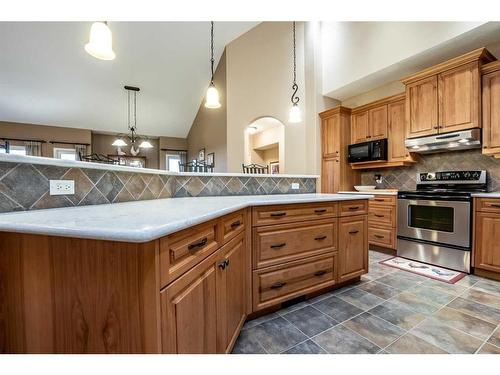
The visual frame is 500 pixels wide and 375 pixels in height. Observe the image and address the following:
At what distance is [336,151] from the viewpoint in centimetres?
397

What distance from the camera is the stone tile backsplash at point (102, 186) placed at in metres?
1.00

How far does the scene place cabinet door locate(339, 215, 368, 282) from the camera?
6.63ft

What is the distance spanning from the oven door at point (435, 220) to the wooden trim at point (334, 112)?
179 cm

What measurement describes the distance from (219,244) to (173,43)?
512 cm

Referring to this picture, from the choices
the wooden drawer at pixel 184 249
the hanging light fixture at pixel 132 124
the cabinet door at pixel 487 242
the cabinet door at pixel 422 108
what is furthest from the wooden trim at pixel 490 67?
the hanging light fixture at pixel 132 124

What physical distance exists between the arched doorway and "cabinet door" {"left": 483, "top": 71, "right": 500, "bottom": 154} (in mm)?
4513

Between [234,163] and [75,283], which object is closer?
[75,283]

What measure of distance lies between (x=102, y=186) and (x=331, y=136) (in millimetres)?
3682

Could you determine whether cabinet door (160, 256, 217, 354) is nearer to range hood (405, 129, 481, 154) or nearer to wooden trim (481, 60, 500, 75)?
range hood (405, 129, 481, 154)

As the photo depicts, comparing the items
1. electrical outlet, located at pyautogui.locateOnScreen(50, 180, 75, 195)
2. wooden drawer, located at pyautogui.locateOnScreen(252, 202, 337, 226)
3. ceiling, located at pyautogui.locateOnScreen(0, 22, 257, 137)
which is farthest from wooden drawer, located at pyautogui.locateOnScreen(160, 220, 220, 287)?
ceiling, located at pyautogui.locateOnScreen(0, 22, 257, 137)

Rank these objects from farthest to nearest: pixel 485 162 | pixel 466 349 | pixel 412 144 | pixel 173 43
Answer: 1. pixel 173 43
2. pixel 412 144
3. pixel 485 162
4. pixel 466 349
